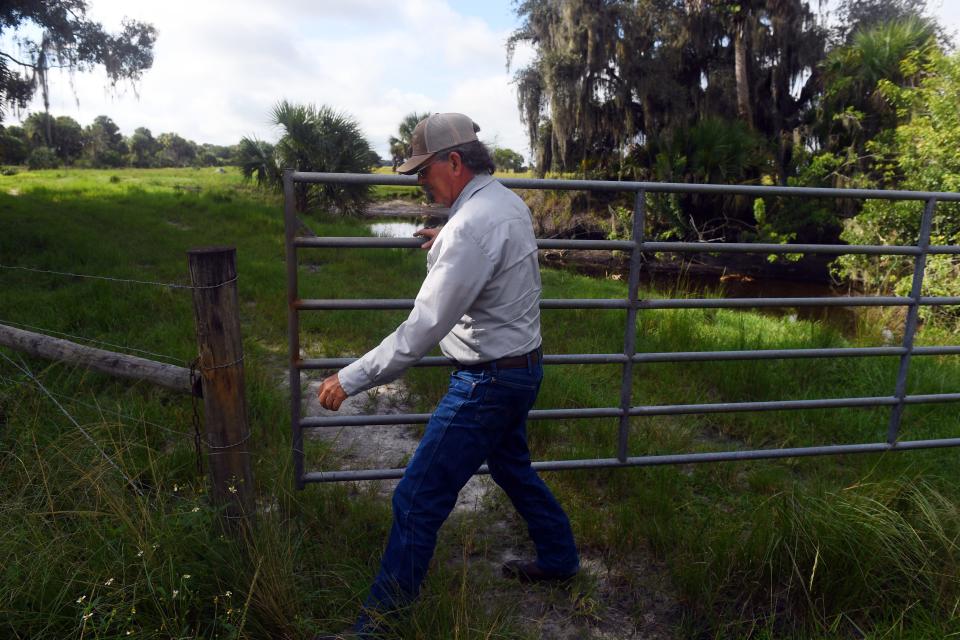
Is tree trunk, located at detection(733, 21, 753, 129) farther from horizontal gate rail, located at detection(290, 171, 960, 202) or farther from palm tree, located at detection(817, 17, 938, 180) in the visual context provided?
horizontal gate rail, located at detection(290, 171, 960, 202)

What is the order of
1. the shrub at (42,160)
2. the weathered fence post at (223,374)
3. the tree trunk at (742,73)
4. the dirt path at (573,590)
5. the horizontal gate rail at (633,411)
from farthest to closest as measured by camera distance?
the shrub at (42,160)
the tree trunk at (742,73)
the horizontal gate rail at (633,411)
the dirt path at (573,590)
the weathered fence post at (223,374)

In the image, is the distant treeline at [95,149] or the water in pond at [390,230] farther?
the distant treeline at [95,149]

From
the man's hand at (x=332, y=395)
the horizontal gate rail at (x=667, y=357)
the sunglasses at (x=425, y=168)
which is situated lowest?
the horizontal gate rail at (x=667, y=357)

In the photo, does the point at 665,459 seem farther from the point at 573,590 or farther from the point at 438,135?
the point at 438,135

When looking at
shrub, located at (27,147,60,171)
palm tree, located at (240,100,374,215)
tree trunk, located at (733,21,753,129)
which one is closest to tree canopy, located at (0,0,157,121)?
palm tree, located at (240,100,374,215)

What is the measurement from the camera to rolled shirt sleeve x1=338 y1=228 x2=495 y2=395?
86.8 inches

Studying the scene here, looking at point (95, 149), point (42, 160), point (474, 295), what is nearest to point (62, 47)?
point (474, 295)

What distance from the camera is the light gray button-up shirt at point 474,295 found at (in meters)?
2.22

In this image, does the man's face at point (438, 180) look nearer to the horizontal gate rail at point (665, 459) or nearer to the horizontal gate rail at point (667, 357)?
the horizontal gate rail at point (667, 357)

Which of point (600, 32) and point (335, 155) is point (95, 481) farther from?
point (600, 32)

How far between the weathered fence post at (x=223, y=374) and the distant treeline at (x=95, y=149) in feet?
119

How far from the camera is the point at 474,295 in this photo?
2232 millimetres

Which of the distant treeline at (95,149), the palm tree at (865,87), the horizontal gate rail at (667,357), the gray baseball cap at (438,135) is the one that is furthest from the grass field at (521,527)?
the distant treeline at (95,149)

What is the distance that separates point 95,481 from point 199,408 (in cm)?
160
